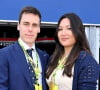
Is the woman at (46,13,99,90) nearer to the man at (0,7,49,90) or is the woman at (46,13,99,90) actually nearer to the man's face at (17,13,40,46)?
the man at (0,7,49,90)

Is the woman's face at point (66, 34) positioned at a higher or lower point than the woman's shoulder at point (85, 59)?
higher

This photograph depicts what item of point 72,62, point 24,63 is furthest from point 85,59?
point 24,63

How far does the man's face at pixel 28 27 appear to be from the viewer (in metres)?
2.37

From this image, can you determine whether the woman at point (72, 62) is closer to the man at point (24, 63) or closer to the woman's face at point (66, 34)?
the woman's face at point (66, 34)

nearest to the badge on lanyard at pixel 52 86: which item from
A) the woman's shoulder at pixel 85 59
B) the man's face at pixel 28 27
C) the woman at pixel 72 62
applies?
the woman at pixel 72 62

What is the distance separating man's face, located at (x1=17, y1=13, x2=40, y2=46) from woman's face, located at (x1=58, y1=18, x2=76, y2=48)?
27cm

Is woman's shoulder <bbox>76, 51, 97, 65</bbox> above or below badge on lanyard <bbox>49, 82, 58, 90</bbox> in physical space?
above

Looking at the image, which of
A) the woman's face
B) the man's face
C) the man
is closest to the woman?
the woman's face

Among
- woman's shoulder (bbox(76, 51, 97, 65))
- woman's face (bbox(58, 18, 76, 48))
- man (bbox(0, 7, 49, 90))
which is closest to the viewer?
man (bbox(0, 7, 49, 90))

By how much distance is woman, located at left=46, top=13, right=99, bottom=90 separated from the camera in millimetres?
2350

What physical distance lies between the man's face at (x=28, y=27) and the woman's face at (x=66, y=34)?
27cm

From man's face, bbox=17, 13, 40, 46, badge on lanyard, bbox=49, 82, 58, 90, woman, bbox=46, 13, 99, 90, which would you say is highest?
man's face, bbox=17, 13, 40, 46

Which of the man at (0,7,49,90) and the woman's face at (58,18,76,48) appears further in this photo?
the woman's face at (58,18,76,48)

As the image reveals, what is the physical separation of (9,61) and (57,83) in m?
0.44
